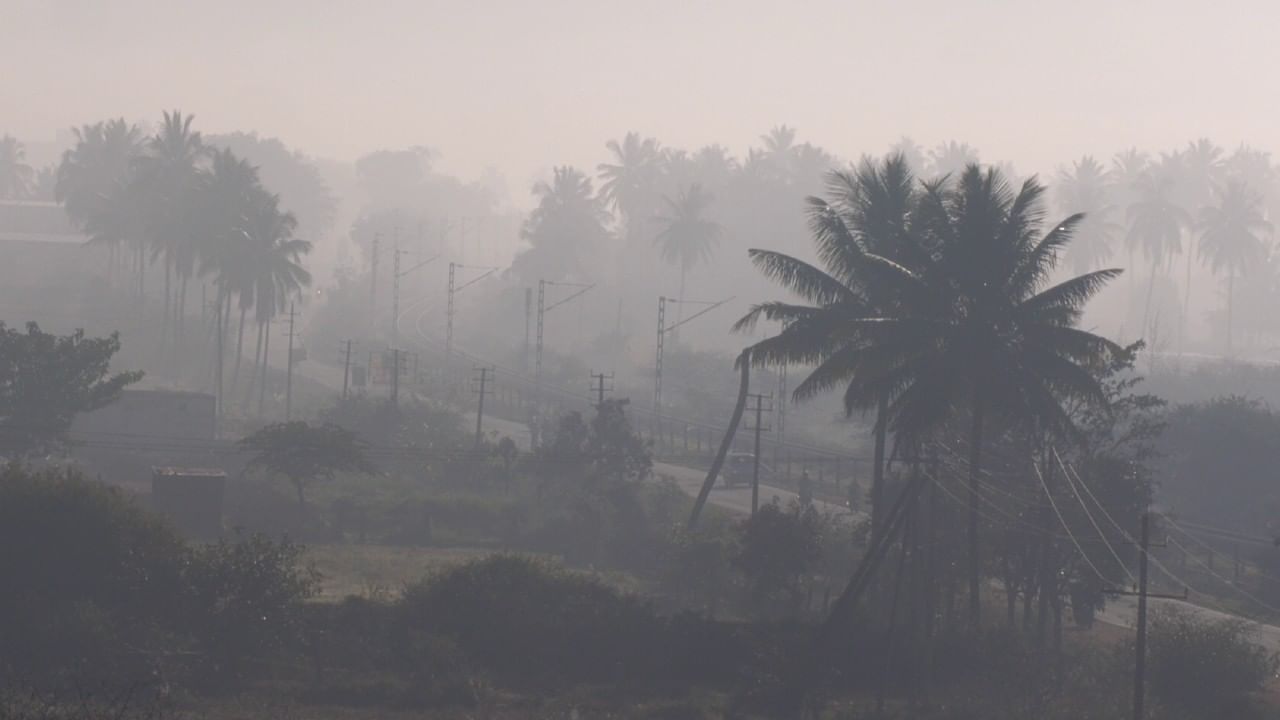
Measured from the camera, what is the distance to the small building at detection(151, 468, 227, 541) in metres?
42.7

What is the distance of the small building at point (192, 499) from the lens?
4266 centimetres

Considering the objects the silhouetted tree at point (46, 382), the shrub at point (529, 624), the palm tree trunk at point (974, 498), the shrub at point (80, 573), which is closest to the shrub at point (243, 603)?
the shrub at point (80, 573)

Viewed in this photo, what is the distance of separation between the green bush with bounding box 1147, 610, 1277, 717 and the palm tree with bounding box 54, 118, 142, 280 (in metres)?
75.1

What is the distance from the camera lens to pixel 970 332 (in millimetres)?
28312

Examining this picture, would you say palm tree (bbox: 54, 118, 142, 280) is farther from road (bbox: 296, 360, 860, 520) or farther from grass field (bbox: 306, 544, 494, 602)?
grass field (bbox: 306, 544, 494, 602)

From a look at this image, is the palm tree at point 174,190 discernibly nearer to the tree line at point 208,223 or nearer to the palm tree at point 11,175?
the tree line at point 208,223

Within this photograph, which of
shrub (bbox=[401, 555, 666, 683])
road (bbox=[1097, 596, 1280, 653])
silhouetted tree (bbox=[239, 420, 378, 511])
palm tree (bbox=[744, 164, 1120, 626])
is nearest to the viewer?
shrub (bbox=[401, 555, 666, 683])

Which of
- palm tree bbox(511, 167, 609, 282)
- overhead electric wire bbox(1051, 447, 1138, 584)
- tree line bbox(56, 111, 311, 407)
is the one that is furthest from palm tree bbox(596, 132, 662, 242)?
overhead electric wire bbox(1051, 447, 1138, 584)

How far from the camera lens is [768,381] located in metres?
83.1

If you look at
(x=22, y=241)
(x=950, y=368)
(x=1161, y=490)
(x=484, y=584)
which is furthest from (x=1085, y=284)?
(x=22, y=241)

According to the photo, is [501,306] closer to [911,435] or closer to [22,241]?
[22,241]

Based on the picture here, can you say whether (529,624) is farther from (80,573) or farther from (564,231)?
(564,231)

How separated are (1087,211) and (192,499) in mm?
97461

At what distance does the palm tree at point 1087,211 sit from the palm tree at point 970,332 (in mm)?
87740
